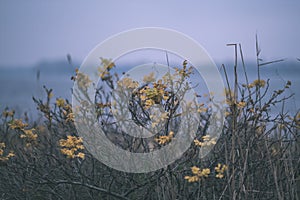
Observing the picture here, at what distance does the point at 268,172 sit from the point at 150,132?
0.82 meters

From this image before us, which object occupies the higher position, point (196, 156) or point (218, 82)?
point (218, 82)

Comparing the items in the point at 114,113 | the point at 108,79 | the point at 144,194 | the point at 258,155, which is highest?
the point at 108,79

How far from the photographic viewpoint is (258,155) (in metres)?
3.10

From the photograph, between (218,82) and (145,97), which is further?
(218,82)

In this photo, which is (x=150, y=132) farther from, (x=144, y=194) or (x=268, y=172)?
(x=268, y=172)

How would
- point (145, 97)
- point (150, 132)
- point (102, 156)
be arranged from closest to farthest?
point (145, 97) → point (150, 132) → point (102, 156)

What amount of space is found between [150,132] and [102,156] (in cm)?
39

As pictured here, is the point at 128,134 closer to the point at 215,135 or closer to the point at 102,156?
the point at 102,156

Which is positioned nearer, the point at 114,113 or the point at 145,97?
the point at 145,97

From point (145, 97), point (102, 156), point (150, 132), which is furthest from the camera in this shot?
point (102, 156)

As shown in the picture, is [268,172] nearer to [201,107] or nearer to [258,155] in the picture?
[258,155]

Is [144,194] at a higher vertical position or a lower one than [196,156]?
lower

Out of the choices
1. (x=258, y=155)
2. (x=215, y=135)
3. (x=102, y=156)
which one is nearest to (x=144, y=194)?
(x=102, y=156)

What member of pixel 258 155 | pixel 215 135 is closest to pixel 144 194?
pixel 215 135
